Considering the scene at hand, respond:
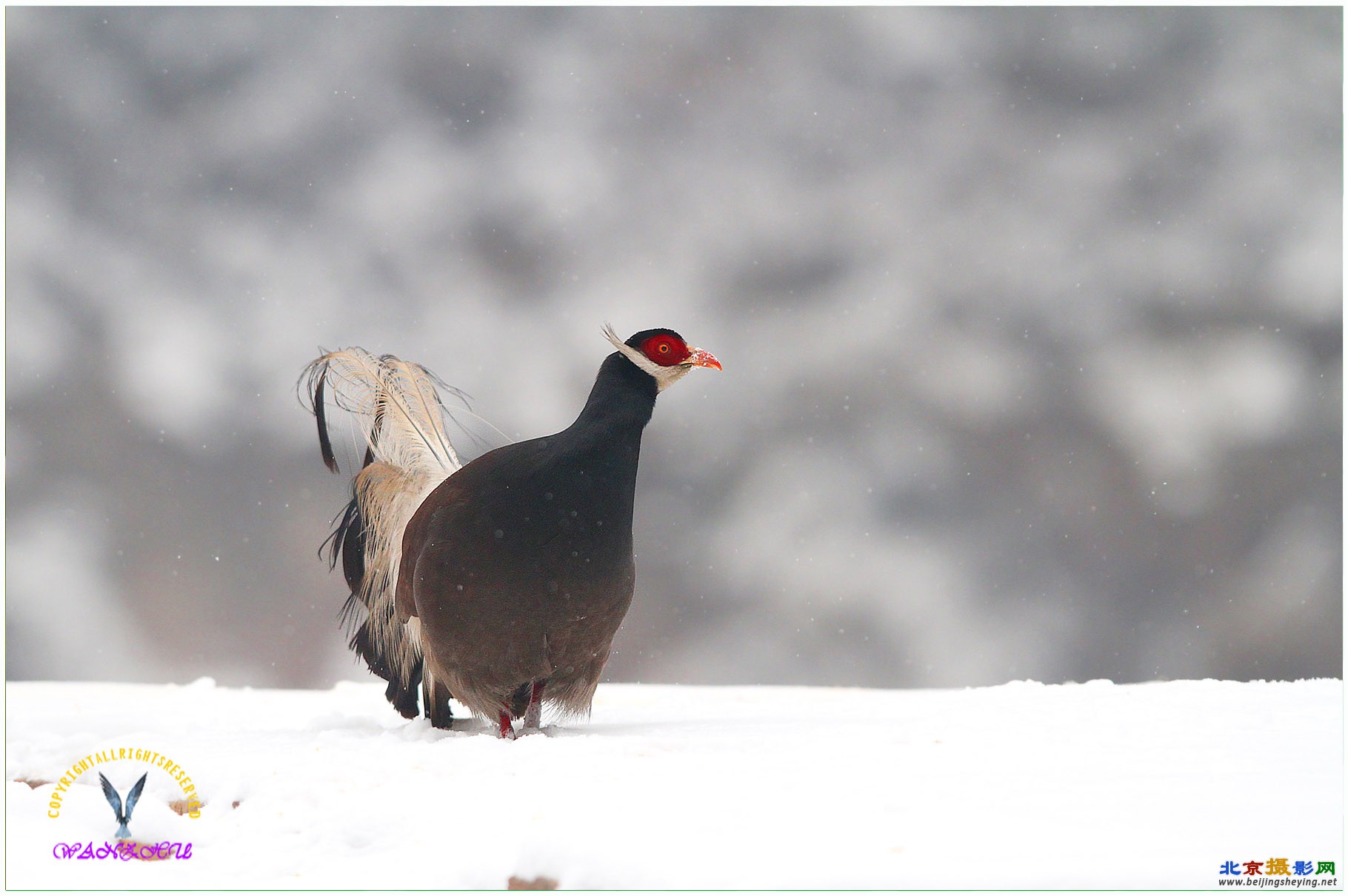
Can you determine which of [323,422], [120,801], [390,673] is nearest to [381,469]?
[323,422]

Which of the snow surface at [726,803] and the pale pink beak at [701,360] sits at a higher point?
the pale pink beak at [701,360]

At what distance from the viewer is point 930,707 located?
2408mm

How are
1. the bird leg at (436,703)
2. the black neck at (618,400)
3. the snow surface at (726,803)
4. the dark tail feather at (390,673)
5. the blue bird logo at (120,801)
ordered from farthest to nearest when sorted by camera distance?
the dark tail feather at (390,673)
the bird leg at (436,703)
the black neck at (618,400)
the blue bird logo at (120,801)
the snow surface at (726,803)

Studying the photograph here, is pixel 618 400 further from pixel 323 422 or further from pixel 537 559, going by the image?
pixel 323 422

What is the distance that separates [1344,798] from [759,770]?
2.86 ft

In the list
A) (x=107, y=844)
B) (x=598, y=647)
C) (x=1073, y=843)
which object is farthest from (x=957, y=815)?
(x=107, y=844)

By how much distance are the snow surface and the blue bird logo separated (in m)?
0.03

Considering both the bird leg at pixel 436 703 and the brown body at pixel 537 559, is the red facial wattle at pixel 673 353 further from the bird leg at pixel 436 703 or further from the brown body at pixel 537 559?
the bird leg at pixel 436 703

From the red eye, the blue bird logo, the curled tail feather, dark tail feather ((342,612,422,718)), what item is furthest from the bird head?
the blue bird logo

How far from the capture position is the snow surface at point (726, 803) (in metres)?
1.26

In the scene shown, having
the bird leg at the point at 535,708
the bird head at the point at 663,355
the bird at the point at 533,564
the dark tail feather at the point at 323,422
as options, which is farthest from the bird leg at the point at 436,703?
the bird head at the point at 663,355

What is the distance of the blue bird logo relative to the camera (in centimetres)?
154

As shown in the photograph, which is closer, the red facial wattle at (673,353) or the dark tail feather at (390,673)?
the red facial wattle at (673,353)

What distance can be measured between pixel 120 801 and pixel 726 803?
102 cm
